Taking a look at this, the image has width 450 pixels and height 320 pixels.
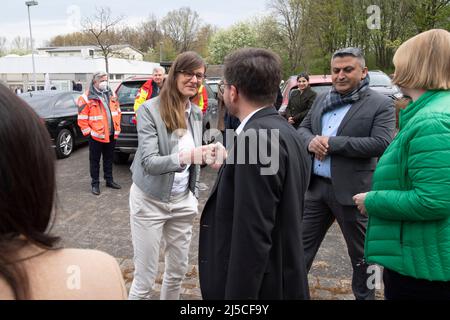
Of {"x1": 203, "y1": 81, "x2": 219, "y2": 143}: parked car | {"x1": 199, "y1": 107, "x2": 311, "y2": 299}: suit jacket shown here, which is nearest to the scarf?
{"x1": 199, "y1": 107, "x2": 311, "y2": 299}: suit jacket

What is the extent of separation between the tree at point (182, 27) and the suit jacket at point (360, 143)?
64.0m

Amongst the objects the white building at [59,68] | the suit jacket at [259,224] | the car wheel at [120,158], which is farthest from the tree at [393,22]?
the white building at [59,68]

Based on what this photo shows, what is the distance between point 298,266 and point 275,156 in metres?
0.54

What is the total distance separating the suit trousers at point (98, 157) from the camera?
6.54 meters

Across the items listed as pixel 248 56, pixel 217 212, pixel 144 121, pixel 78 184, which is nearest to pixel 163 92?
pixel 144 121

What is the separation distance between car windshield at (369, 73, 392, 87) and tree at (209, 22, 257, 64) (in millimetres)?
47229

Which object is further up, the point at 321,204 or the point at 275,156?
the point at 275,156

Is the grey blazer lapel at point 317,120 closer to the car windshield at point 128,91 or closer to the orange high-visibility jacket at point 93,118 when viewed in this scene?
the orange high-visibility jacket at point 93,118

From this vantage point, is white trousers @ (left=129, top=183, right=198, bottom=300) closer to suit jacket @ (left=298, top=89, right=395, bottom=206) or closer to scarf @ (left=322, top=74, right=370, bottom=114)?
suit jacket @ (left=298, top=89, right=395, bottom=206)

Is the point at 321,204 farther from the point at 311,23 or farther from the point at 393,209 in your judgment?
the point at 311,23

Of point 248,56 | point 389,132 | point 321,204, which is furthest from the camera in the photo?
point 321,204

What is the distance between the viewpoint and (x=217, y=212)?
5.96 ft

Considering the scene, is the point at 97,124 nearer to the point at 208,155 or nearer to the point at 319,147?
the point at 319,147

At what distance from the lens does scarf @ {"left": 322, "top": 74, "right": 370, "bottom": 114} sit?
2.84 m
